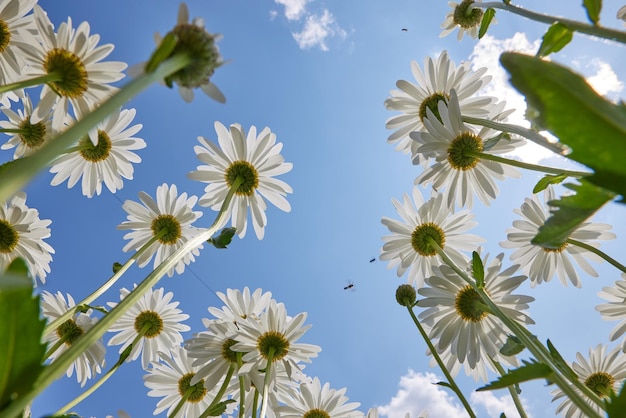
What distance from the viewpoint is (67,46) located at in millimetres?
1469

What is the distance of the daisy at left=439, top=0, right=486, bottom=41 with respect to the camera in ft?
8.88

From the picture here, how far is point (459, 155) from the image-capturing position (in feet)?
5.69

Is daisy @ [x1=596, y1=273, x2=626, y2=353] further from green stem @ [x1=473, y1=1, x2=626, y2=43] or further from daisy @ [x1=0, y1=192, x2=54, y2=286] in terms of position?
daisy @ [x1=0, y1=192, x2=54, y2=286]

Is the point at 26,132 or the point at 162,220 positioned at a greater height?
the point at 162,220

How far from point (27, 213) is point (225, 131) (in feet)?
2.84

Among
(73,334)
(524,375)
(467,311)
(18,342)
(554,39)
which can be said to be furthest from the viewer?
(73,334)

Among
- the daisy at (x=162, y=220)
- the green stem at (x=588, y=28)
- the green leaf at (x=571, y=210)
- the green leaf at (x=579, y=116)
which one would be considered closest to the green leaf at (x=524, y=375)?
the green leaf at (x=571, y=210)

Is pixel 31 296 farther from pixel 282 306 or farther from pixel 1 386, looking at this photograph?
pixel 282 306

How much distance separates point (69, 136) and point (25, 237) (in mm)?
1840

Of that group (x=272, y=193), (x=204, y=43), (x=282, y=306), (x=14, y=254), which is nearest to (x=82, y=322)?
(x=14, y=254)

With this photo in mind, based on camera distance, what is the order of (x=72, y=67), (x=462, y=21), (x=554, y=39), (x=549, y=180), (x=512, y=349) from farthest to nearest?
(x=462, y=21) → (x=72, y=67) → (x=549, y=180) → (x=512, y=349) → (x=554, y=39)

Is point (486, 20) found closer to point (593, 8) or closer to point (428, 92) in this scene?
point (428, 92)

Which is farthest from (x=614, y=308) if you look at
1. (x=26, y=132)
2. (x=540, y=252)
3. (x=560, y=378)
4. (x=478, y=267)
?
(x=26, y=132)

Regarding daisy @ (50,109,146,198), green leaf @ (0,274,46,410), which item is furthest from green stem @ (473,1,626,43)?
daisy @ (50,109,146,198)
